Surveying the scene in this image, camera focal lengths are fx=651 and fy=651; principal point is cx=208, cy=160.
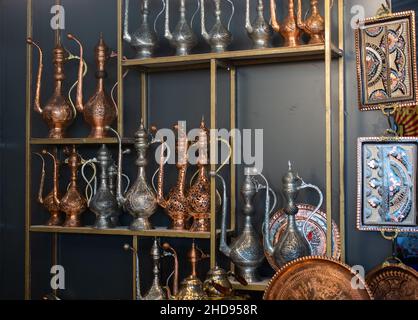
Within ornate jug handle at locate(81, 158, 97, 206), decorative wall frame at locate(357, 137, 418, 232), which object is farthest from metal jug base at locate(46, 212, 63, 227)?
decorative wall frame at locate(357, 137, 418, 232)

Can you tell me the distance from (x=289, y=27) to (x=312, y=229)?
0.78 metres

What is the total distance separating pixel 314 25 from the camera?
239cm

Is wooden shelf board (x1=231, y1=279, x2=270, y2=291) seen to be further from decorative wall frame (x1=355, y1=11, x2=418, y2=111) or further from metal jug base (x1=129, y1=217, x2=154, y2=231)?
decorative wall frame (x1=355, y1=11, x2=418, y2=111)

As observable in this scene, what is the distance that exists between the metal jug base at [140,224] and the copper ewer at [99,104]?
0.39 m

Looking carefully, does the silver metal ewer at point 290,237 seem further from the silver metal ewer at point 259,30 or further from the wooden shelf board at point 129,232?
the silver metal ewer at point 259,30

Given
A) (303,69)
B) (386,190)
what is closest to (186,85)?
(303,69)

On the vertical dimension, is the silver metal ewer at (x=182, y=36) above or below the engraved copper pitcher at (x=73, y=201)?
above

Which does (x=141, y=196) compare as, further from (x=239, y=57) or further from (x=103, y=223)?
(x=239, y=57)

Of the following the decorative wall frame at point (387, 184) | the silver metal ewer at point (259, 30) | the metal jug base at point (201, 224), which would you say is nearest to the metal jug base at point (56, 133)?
the metal jug base at point (201, 224)

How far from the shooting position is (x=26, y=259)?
279cm

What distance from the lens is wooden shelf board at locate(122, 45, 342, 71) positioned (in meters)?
2.36

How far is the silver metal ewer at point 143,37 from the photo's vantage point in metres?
2.62

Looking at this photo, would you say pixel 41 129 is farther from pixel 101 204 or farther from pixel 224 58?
pixel 224 58
